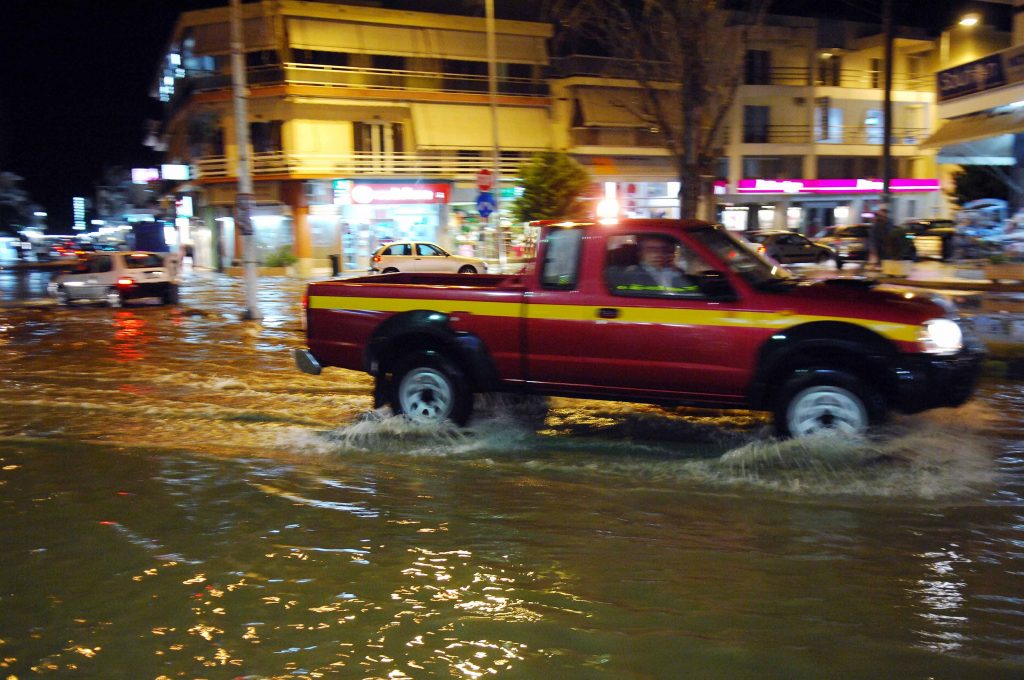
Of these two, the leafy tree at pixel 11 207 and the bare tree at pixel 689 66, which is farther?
the leafy tree at pixel 11 207

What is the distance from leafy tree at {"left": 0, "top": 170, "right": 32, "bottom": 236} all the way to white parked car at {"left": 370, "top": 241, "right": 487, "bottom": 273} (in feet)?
167

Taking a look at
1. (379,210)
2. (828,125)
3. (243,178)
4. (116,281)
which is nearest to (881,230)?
(243,178)

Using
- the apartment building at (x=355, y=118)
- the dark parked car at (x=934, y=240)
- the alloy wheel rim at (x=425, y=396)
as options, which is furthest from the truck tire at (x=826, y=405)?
the apartment building at (x=355, y=118)

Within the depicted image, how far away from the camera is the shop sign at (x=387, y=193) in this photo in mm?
40469

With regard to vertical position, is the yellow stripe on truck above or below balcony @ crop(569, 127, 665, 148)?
below

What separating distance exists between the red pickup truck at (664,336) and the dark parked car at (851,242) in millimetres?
28761

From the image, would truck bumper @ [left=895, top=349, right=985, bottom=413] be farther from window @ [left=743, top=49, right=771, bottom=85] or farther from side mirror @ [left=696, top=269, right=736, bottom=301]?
window @ [left=743, top=49, right=771, bottom=85]

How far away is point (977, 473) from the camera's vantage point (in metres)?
7.20

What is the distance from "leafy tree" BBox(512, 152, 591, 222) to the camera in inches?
1377

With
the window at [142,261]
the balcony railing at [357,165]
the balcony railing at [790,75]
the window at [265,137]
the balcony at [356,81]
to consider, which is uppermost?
the balcony railing at [790,75]

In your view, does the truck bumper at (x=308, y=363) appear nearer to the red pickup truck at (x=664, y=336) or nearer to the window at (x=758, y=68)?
the red pickup truck at (x=664, y=336)

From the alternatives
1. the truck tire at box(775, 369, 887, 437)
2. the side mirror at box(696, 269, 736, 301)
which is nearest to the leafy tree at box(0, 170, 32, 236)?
the side mirror at box(696, 269, 736, 301)

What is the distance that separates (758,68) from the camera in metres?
51.1

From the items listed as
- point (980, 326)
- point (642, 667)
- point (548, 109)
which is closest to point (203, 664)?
point (642, 667)
